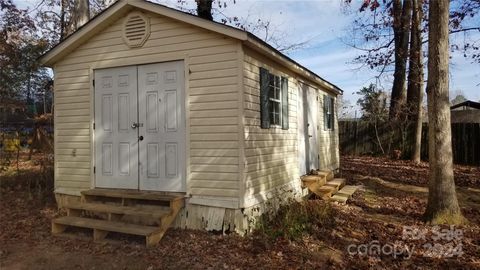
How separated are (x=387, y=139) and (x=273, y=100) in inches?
489

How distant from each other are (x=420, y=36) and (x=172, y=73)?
43.1ft

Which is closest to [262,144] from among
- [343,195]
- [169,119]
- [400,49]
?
[169,119]

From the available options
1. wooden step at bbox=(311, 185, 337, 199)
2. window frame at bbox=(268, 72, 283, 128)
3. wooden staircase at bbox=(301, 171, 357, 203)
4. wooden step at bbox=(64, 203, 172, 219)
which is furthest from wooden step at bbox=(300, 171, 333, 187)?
wooden step at bbox=(64, 203, 172, 219)

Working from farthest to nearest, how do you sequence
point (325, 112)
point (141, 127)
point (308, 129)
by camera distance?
point (325, 112), point (308, 129), point (141, 127)

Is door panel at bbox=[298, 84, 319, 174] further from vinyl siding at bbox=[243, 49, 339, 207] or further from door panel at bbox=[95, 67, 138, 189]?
door panel at bbox=[95, 67, 138, 189]

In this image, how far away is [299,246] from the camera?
5.38 m

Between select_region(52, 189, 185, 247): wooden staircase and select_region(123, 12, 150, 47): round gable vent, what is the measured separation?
2.61 metres

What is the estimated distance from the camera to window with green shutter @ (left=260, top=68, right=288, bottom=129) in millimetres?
6641

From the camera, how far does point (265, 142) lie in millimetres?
6723

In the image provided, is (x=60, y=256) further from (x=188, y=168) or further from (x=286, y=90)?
(x=286, y=90)

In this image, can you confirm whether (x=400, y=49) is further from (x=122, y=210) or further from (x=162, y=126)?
(x=122, y=210)

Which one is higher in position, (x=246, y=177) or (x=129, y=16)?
(x=129, y=16)

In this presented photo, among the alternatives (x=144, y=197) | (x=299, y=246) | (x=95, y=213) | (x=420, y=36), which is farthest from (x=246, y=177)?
(x=420, y=36)

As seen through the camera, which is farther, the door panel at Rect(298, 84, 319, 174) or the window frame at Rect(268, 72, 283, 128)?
the door panel at Rect(298, 84, 319, 174)
